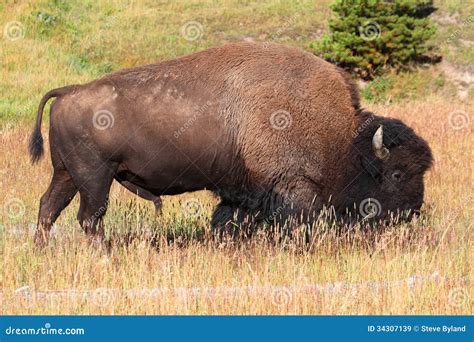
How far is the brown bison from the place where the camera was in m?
6.19

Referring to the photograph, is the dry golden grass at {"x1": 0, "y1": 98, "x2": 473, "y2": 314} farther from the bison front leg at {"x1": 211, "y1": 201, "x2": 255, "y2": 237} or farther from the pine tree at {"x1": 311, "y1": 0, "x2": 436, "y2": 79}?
the pine tree at {"x1": 311, "y1": 0, "x2": 436, "y2": 79}

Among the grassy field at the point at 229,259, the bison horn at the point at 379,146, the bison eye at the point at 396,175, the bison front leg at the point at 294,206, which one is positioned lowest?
the grassy field at the point at 229,259

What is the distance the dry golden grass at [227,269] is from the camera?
4.71m

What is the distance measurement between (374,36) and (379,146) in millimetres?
15284

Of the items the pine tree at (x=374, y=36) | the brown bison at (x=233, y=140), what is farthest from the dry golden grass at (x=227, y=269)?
the pine tree at (x=374, y=36)

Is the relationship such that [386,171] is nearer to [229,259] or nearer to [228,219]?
[228,219]

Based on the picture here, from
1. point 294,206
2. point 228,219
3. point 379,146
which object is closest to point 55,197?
point 228,219

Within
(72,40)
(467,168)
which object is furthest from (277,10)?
(467,168)

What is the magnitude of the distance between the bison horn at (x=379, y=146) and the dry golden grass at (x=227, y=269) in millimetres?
726

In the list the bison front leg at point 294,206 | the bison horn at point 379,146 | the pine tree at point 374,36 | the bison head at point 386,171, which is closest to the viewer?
the bison front leg at point 294,206

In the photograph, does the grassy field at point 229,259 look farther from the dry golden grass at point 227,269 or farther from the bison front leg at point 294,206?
the bison front leg at point 294,206

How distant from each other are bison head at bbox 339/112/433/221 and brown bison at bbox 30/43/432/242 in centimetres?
1

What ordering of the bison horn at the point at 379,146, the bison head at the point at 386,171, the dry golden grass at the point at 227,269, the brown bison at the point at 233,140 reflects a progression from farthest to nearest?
1. the bison head at the point at 386,171
2. the bison horn at the point at 379,146
3. the brown bison at the point at 233,140
4. the dry golden grass at the point at 227,269

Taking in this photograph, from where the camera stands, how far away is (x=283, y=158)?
648cm
